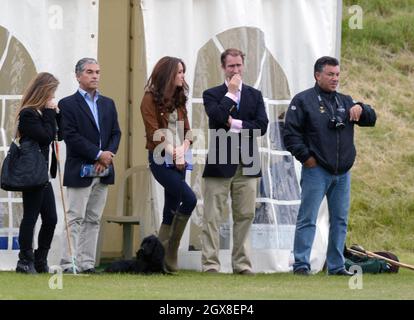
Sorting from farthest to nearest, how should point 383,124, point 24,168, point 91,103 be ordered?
point 383,124 < point 91,103 < point 24,168

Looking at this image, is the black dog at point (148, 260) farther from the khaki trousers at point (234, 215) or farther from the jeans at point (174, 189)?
the khaki trousers at point (234, 215)

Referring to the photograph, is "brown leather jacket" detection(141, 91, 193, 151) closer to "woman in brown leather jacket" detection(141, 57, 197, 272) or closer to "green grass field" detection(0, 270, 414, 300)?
"woman in brown leather jacket" detection(141, 57, 197, 272)

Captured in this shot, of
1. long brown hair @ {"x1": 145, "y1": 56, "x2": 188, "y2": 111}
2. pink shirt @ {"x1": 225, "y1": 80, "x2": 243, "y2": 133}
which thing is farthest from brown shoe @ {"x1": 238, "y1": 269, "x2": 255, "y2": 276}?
long brown hair @ {"x1": 145, "y1": 56, "x2": 188, "y2": 111}

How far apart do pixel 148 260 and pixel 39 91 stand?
5.66 ft

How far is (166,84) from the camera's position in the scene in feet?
36.3

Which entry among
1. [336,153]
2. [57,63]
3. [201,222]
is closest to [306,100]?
[336,153]

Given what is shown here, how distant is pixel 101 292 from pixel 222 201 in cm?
231

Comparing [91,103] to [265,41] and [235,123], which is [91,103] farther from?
[265,41]

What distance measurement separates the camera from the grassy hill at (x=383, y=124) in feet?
54.6

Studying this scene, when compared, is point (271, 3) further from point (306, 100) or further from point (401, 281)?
point (401, 281)

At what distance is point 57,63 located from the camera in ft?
37.9

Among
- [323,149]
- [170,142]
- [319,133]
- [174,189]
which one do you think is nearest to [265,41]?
[319,133]
